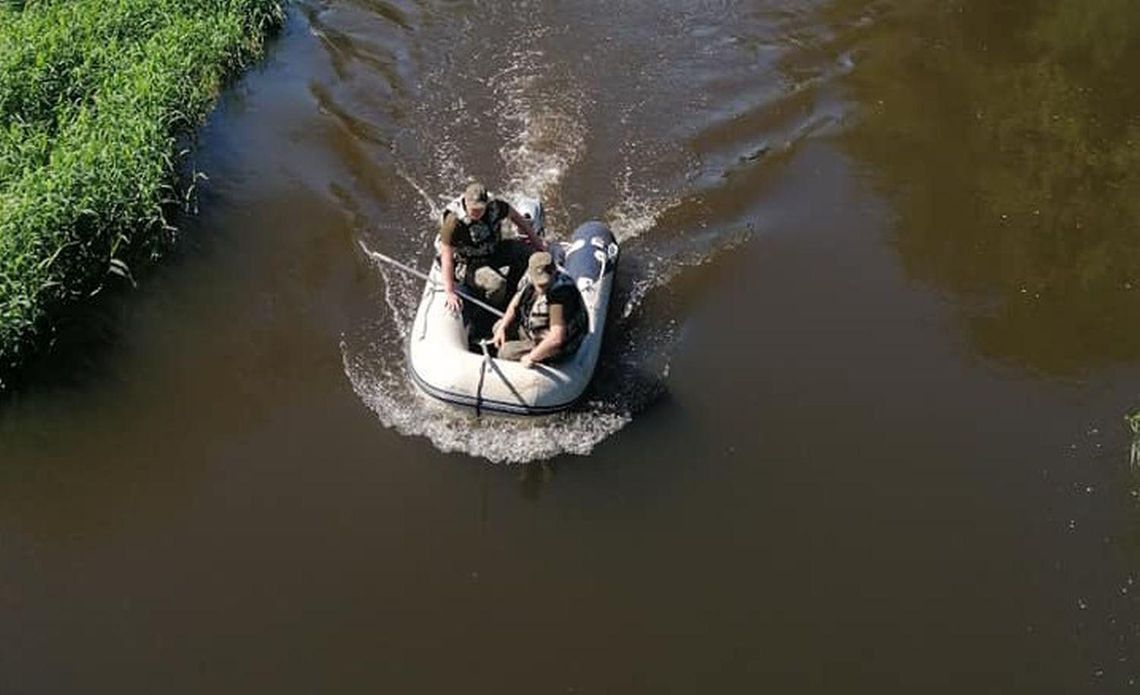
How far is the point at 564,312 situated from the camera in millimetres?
8391

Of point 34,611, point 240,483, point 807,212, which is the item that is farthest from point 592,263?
point 34,611

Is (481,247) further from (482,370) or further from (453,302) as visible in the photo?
(482,370)

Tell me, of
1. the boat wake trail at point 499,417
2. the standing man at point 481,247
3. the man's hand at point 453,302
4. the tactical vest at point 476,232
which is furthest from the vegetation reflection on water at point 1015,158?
the man's hand at point 453,302

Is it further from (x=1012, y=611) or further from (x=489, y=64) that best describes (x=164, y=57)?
(x=1012, y=611)

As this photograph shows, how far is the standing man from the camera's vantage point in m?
8.88

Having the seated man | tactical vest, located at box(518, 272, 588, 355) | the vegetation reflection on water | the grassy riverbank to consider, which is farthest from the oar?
the vegetation reflection on water

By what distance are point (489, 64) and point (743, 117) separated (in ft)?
9.57

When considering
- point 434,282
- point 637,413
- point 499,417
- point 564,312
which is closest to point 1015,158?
point 637,413

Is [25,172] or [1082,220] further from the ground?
[25,172]

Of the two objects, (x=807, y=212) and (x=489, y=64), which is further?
(x=489, y=64)

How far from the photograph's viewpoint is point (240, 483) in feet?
26.6

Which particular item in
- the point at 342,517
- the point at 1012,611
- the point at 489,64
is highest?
the point at 489,64

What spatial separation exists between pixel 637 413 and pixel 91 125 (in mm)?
6072

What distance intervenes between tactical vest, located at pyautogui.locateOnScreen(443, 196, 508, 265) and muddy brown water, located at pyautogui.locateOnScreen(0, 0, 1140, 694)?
0.93 metres
